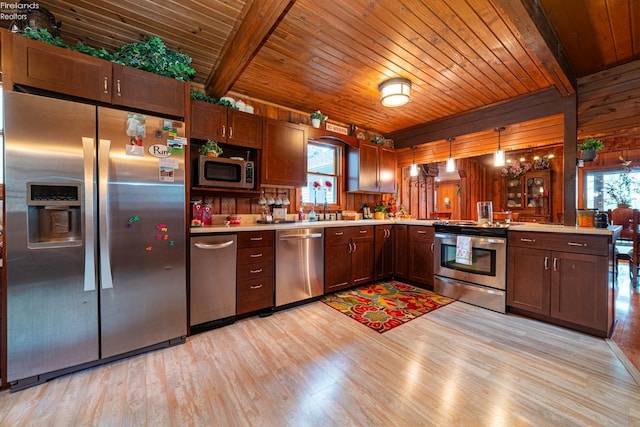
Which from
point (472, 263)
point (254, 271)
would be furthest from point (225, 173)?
point (472, 263)

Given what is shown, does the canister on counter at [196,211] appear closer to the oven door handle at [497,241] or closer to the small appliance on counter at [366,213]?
the small appliance on counter at [366,213]

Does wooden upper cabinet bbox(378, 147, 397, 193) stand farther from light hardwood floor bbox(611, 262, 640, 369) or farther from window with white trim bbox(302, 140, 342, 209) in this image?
light hardwood floor bbox(611, 262, 640, 369)

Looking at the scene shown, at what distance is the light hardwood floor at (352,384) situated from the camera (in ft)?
4.71

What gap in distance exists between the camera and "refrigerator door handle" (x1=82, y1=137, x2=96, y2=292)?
1.82 m

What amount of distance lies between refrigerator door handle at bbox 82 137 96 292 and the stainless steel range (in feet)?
12.1

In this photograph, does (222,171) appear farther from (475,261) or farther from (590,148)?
(590,148)

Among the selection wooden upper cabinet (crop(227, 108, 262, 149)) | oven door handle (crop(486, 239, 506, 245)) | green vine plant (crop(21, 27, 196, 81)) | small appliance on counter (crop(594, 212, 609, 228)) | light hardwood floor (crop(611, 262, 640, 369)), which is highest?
green vine plant (crop(21, 27, 196, 81))

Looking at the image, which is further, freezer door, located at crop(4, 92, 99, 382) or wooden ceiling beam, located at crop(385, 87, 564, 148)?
wooden ceiling beam, located at crop(385, 87, 564, 148)

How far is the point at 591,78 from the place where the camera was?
280cm

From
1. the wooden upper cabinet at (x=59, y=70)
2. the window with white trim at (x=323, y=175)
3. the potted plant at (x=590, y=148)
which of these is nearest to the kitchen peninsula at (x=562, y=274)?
the potted plant at (x=590, y=148)

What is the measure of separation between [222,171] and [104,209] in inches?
45.9

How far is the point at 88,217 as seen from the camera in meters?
1.83

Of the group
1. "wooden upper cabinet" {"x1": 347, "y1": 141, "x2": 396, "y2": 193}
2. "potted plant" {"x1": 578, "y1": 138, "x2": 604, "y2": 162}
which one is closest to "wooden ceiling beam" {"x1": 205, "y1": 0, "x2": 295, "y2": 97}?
"wooden upper cabinet" {"x1": 347, "y1": 141, "x2": 396, "y2": 193}

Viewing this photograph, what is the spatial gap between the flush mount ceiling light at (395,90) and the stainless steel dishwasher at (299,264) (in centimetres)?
182
